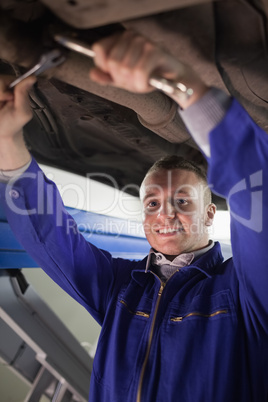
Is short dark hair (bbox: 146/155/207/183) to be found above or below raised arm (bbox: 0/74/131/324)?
above

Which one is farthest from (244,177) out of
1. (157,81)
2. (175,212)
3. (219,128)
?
(175,212)

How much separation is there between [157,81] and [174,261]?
63 cm

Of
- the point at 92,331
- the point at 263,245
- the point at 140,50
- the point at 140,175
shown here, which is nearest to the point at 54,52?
the point at 140,50

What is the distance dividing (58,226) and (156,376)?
46 centimetres

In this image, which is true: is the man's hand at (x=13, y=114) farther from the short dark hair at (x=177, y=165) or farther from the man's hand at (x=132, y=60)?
the short dark hair at (x=177, y=165)

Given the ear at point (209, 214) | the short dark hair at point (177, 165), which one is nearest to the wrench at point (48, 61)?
the short dark hair at point (177, 165)

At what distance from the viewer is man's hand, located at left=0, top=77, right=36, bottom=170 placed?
29.0 inches

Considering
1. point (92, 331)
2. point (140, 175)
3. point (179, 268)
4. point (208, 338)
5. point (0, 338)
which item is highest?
point (140, 175)

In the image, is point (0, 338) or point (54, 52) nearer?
point (54, 52)

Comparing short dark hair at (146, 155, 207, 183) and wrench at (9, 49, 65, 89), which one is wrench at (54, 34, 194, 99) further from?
short dark hair at (146, 155, 207, 183)

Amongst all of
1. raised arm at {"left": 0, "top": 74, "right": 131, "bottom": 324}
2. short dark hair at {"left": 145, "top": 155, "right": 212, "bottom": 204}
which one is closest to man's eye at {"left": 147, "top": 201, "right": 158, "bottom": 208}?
short dark hair at {"left": 145, "top": 155, "right": 212, "bottom": 204}

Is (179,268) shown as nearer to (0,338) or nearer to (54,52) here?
(54,52)

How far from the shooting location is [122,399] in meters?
0.87

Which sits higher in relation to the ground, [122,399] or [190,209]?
[190,209]
